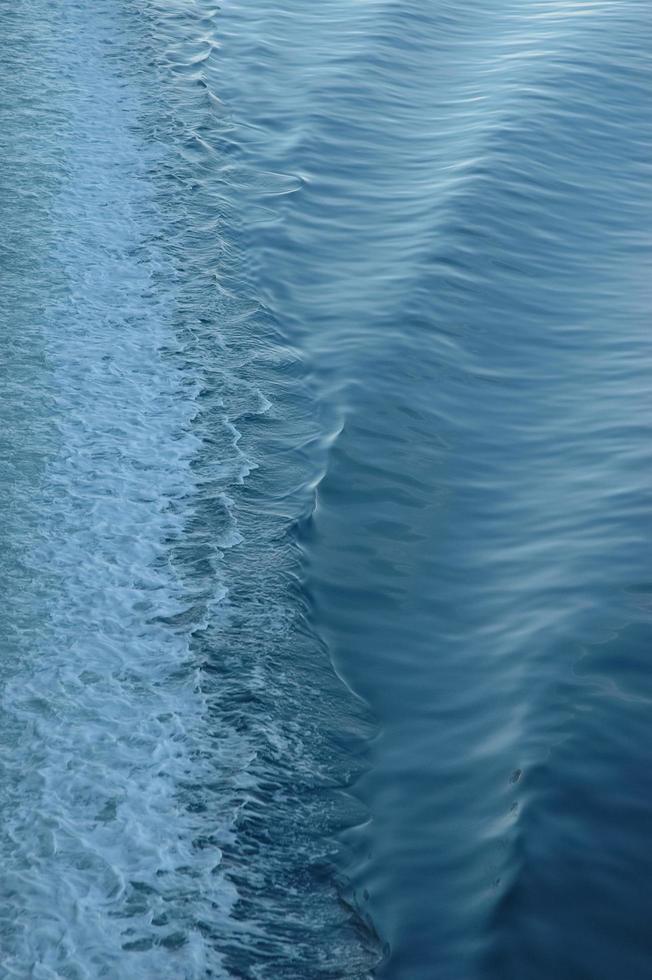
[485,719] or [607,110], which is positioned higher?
[607,110]

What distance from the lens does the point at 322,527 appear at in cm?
857

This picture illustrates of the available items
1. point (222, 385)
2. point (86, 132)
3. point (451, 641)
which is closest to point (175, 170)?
point (86, 132)

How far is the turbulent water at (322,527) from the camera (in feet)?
19.6

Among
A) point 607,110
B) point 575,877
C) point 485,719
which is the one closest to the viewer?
point 575,877

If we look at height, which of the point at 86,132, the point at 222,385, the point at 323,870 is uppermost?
the point at 86,132

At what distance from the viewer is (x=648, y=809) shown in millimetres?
6465

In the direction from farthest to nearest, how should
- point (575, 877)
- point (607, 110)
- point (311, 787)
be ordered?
point (607, 110)
point (311, 787)
point (575, 877)

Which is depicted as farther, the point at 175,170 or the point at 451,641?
the point at 175,170

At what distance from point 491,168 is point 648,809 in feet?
28.7

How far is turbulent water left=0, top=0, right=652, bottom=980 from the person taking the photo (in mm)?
5977

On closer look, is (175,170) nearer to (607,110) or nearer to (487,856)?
(607,110)

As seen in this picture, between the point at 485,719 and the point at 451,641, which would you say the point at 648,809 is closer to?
the point at 485,719

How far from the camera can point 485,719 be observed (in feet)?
23.3

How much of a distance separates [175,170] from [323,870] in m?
9.07
